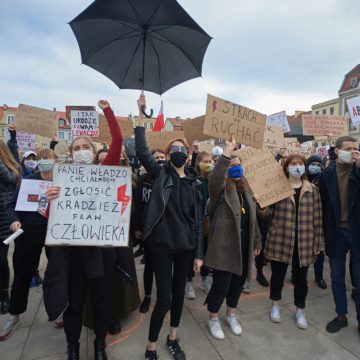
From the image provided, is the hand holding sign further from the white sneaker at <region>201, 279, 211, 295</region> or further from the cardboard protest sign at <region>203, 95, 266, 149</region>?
the white sneaker at <region>201, 279, 211, 295</region>

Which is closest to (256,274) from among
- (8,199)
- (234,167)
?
(234,167)

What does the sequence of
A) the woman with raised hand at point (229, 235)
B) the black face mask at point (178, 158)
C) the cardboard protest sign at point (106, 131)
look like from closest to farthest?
the black face mask at point (178, 158) < the woman with raised hand at point (229, 235) < the cardboard protest sign at point (106, 131)

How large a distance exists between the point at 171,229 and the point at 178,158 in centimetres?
70

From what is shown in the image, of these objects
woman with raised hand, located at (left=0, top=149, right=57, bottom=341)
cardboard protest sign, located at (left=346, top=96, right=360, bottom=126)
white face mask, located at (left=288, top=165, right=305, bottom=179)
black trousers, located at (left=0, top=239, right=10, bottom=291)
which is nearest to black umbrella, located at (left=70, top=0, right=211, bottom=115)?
white face mask, located at (left=288, top=165, right=305, bottom=179)

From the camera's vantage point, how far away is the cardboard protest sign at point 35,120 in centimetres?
613

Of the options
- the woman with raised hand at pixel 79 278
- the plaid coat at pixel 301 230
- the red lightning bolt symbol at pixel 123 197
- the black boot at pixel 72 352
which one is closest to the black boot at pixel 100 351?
the woman with raised hand at pixel 79 278

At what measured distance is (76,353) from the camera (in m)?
2.53

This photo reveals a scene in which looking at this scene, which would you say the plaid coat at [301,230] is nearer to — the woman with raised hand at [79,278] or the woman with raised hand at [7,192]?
the woman with raised hand at [79,278]

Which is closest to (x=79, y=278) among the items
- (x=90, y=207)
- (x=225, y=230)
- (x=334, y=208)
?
(x=90, y=207)

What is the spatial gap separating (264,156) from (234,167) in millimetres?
762

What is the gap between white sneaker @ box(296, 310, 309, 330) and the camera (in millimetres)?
3289

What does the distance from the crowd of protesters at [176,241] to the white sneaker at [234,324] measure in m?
0.02

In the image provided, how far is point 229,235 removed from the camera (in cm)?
302

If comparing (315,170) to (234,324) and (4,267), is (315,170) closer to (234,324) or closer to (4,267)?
(234,324)
